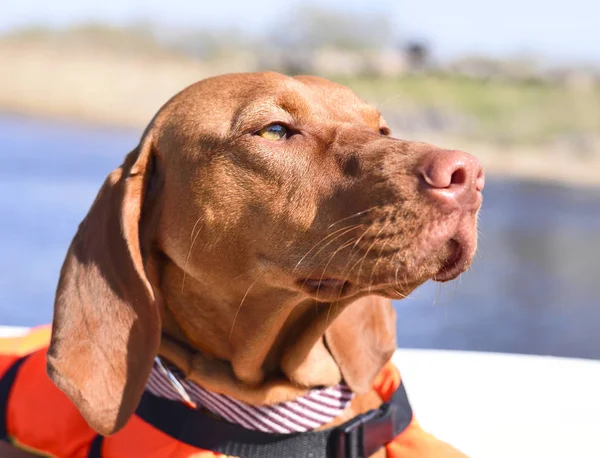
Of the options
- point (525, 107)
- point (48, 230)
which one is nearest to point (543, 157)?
point (525, 107)

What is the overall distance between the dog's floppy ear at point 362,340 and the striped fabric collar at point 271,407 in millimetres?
66

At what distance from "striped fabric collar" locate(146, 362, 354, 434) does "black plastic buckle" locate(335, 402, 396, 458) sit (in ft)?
0.25

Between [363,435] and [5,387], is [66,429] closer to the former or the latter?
[5,387]

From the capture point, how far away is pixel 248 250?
2436 millimetres

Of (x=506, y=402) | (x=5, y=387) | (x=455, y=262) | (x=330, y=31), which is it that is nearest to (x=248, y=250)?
(x=455, y=262)

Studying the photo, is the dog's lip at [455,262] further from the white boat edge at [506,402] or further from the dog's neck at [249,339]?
the white boat edge at [506,402]

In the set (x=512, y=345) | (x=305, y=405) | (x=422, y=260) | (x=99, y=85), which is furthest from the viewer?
(x=99, y=85)

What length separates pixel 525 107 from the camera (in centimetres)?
2042

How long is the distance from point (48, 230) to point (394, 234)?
23.3 ft

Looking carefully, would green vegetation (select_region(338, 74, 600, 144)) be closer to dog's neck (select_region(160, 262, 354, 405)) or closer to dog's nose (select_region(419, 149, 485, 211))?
dog's neck (select_region(160, 262, 354, 405))

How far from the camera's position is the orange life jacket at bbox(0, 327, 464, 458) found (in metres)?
2.53

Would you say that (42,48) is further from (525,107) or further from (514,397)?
(514,397)

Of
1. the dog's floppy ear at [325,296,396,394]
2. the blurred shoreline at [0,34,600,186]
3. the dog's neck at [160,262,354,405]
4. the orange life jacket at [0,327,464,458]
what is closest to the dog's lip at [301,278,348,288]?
the dog's neck at [160,262,354,405]

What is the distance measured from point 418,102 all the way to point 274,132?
1836 cm
